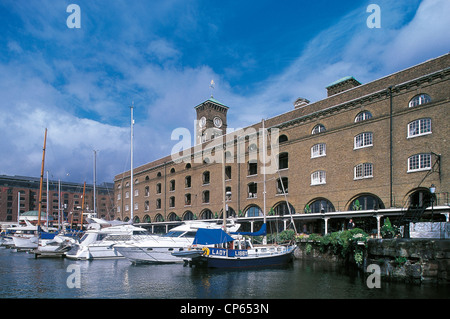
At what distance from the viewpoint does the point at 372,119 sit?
28.8 m

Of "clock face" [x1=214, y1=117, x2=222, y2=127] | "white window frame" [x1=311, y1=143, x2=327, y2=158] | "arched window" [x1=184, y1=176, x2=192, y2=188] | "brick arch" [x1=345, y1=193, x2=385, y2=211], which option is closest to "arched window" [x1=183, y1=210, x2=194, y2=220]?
"arched window" [x1=184, y1=176, x2=192, y2=188]

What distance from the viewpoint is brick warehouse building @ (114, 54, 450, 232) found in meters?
25.1

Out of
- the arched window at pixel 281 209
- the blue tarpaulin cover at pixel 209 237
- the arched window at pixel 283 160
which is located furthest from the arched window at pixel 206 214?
the blue tarpaulin cover at pixel 209 237

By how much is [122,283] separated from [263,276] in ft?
25.9

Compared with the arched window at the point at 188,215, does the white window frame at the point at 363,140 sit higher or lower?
higher

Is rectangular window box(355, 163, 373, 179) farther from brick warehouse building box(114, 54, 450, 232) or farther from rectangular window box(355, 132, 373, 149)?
rectangular window box(355, 132, 373, 149)

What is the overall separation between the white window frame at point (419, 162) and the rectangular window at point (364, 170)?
10.5 ft

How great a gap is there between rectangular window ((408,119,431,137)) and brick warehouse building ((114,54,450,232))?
70mm

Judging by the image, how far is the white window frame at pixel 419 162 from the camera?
25109mm

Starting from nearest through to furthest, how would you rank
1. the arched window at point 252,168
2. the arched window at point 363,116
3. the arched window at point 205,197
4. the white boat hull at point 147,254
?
the white boat hull at point 147,254 → the arched window at point 363,116 → the arched window at point 252,168 → the arched window at point 205,197

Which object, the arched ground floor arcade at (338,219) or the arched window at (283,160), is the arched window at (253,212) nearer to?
the arched ground floor arcade at (338,219)
